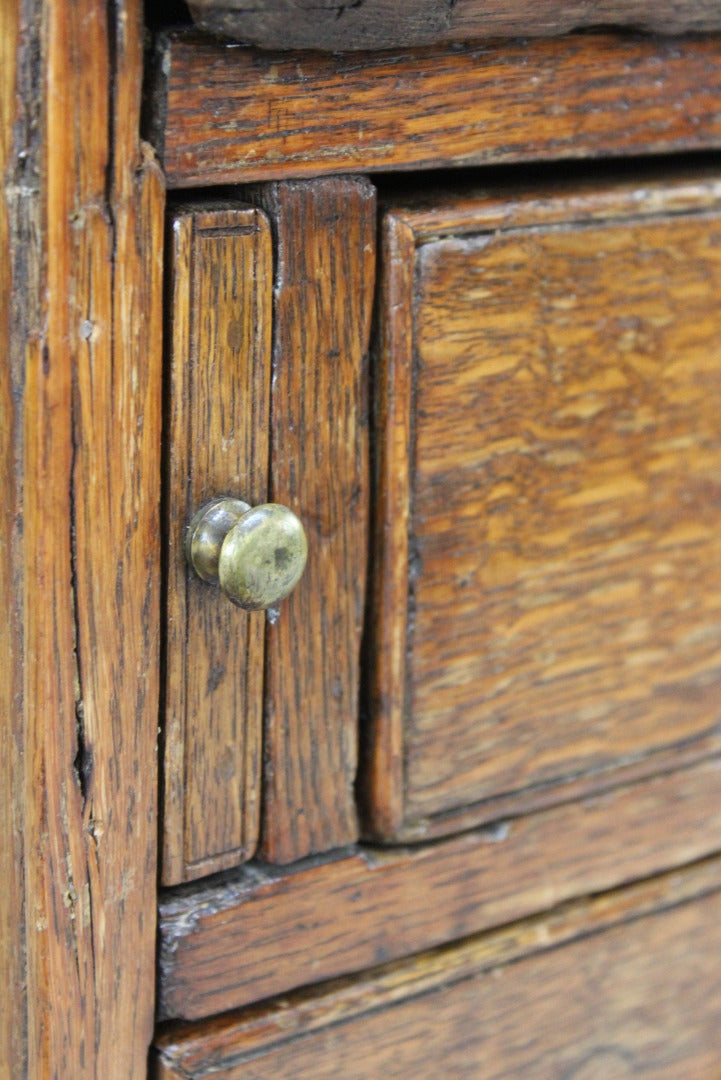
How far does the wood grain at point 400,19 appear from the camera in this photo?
453 millimetres

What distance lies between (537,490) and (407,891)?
201mm

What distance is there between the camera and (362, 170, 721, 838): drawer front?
57cm

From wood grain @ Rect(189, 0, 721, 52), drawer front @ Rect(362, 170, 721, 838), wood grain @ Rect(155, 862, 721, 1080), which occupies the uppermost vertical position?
wood grain @ Rect(189, 0, 721, 52)

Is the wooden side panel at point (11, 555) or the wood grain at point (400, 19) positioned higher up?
the wood grain at point (400, 19)

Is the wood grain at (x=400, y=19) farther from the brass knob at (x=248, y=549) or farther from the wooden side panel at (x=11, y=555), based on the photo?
the brass knob at (x=248, y=549)

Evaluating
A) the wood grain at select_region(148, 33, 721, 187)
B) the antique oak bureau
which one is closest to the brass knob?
the antique oak bureau

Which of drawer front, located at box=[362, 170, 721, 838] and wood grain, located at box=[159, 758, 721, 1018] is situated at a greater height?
drawer front, located at box=[362, 170, 721, 838]

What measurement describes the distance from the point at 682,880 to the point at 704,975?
0.07m

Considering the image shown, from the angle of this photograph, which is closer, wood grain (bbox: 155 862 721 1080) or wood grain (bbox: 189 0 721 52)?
wood grain (bbox: 189 0 721 52)

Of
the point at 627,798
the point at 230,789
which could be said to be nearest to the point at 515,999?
the point at 627,798

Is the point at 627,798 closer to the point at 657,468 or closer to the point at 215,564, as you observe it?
the point at 657,468

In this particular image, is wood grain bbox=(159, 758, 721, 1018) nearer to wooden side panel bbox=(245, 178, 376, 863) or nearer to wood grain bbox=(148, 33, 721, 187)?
wooden side panel bbox=(245, 178, 376, 863)

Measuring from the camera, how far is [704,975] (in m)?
0.77

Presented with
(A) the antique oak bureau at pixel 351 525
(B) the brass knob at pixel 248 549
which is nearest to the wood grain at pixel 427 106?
(A) the antique oak bureau at pixel 351 525
